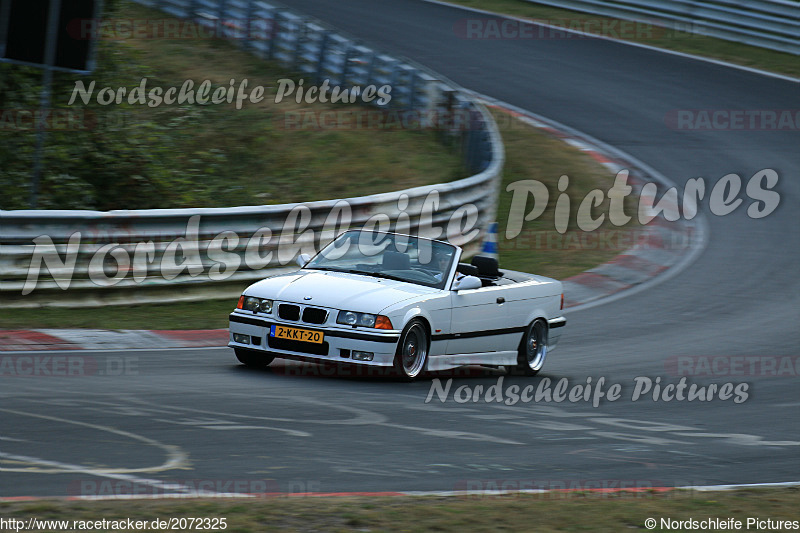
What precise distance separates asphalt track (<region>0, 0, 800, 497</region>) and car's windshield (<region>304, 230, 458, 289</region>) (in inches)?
39.5

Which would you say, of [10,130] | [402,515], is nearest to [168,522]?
[402,515]

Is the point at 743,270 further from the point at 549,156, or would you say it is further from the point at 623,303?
the point at 549,156

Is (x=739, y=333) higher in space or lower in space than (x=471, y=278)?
lower

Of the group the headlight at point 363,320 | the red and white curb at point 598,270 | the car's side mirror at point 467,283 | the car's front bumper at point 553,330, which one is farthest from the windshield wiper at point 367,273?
the car's front bumper at point 553,330

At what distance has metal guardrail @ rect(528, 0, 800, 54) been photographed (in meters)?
30.0

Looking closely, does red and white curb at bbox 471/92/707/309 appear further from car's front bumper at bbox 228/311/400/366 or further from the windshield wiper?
car's front bumper at bbox 228/311/400/366

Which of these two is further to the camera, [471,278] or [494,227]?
[494,227]

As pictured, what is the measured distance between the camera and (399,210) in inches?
610

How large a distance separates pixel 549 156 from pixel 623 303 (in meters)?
7.56

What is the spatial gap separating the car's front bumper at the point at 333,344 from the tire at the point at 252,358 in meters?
0.39

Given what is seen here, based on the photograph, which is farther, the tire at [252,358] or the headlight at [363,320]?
the tire at [252,358]

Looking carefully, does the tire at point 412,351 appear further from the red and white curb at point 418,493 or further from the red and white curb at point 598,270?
the red and white curb at point 418,493

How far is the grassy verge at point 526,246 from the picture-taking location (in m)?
12.1

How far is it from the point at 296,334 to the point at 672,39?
25.1 m
